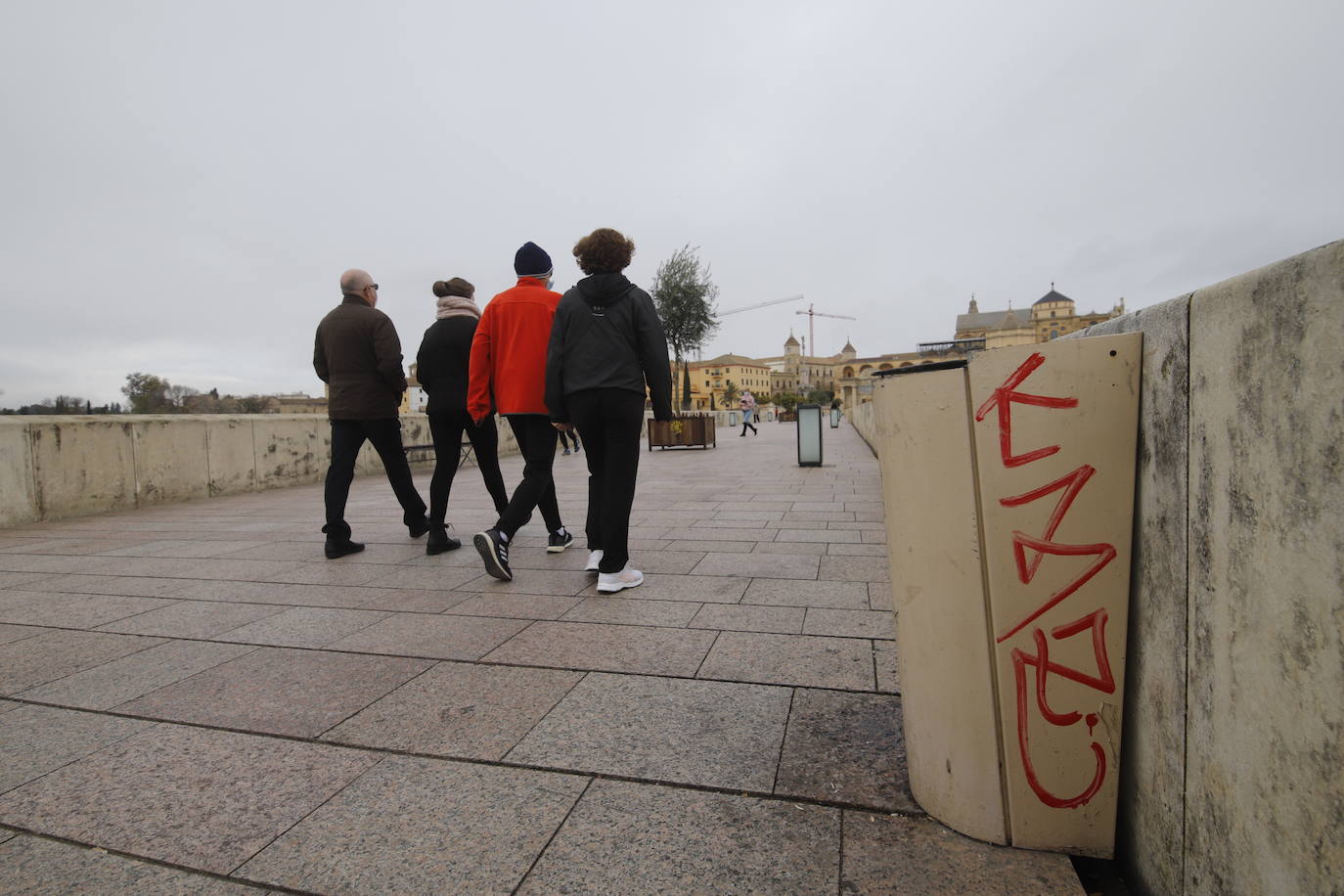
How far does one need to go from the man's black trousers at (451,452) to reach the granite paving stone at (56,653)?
1896 mm

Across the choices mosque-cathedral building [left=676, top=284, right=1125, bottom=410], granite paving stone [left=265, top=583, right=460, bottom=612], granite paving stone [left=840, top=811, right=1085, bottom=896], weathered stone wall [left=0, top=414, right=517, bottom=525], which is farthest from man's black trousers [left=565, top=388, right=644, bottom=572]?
mosque-cathedral building [left=676, top=284, right=1125, bottom=410]

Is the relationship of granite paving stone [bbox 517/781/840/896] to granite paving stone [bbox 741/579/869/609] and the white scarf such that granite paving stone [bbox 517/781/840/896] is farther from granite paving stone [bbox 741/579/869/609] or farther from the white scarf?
the white scarf

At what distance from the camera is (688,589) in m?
3.64

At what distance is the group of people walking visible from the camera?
3.51 m

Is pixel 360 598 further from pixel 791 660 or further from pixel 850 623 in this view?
pixel 850 623

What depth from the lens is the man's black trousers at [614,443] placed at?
3482 mm

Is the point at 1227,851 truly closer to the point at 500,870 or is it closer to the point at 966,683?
the point at 966,683

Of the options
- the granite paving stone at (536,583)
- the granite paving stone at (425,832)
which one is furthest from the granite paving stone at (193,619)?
the granite paving stone at (425,832)

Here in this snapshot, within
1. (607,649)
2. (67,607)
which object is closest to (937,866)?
(607,649)

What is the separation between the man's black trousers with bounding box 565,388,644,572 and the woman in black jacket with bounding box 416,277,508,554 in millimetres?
1373

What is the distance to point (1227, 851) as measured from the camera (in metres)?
1.07

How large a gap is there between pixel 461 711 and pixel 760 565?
229 centimetres

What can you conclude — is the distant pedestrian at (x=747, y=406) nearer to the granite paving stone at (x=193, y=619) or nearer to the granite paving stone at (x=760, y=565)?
the granite paving stone at (x=760, y=565)

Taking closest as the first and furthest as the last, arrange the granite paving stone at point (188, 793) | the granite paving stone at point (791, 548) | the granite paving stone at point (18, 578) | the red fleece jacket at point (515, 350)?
the granite paving stone at point (188, 793)
the red fleece jacket at point (515, 350)
the granite paving stone at point (18, 578)
the granite paving stone at point (791, 548)
